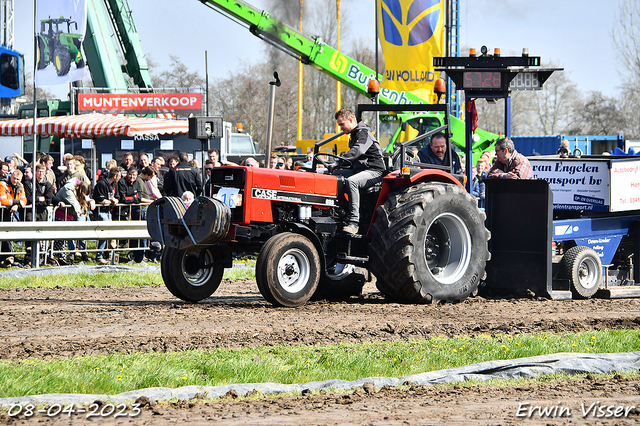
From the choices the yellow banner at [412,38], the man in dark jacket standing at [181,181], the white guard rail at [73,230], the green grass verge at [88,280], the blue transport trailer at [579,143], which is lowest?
the green grass verge at [88,280]

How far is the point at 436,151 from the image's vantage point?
10312 mm

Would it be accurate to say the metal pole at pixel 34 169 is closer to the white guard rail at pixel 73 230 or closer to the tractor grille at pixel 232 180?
the white guard rail at pixel 73 230

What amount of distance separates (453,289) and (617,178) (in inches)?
118

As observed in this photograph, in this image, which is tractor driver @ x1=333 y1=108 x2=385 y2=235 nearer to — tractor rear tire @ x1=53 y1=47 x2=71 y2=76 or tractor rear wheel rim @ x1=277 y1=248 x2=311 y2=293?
tractor rear wheel rim @ x1=277 y1=248 x2=311 y2=293

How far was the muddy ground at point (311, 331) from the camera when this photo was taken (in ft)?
15.5

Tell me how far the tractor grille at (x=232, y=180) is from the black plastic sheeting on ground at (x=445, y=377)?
3.90m

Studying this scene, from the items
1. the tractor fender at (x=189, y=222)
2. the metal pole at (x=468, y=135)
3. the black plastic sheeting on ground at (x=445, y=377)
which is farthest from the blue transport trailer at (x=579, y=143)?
the black plastic sheeting on ground at (x=445, y=377)

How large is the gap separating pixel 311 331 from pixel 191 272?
Answer: 2.58m

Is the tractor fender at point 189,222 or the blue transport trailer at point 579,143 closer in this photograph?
the tractor fender at point 189,222

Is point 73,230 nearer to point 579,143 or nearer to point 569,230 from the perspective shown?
point 569,230

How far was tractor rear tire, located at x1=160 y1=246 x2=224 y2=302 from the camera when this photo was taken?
9.52 meters

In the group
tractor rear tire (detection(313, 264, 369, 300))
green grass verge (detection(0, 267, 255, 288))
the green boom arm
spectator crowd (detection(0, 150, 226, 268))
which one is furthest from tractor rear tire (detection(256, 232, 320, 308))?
the green boom arm

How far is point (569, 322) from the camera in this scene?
8.23 meters

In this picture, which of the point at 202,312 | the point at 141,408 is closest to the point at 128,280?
the point at 202,312
